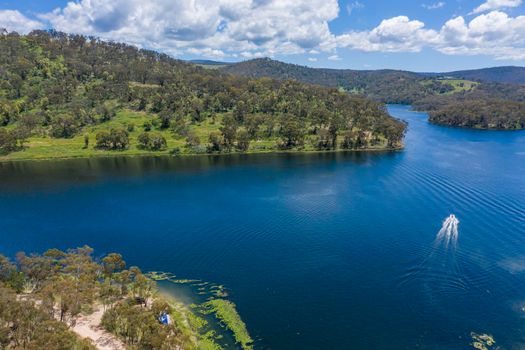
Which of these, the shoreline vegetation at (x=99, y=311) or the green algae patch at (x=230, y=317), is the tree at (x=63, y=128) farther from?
the green algae patch at (x=230, y=317)

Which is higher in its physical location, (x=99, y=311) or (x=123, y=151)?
(x=123, y=151)

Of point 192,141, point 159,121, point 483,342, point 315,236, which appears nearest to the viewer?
point 483,342

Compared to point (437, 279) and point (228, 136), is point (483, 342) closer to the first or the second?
point (437, 279)

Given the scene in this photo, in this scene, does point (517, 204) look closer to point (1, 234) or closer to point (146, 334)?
point (146, 334)

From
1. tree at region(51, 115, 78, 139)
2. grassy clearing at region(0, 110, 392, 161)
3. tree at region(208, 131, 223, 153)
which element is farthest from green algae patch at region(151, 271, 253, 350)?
tree at region(51, 115, 78, 139)

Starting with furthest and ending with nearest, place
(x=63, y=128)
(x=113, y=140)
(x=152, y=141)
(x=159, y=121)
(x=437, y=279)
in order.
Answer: (x=159, y=121) → (x=63, y=128) → (x=152, y=141) → (x=113, y=140) → (x=437, y=279)

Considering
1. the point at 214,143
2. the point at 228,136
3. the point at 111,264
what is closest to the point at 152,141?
the point at 214,143

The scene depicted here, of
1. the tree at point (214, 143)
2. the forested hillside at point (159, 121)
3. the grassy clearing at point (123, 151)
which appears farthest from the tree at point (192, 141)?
the tree at point (214, 143)
